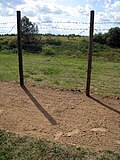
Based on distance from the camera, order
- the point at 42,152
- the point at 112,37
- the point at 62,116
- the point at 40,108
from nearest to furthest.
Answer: the point at 42,152 → the point at 62,116 → the point at 40,108 → the point at 112,37

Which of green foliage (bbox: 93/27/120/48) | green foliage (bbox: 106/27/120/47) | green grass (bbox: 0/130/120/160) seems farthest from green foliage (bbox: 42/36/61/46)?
green grass (bbox: 0/130/120/160)

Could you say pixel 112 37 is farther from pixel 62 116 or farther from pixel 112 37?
pixel 62 116

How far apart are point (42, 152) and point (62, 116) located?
1.55m

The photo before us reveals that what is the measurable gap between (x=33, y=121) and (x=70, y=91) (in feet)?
6.76

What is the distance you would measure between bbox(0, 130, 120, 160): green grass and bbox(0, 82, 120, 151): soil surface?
0.23 metres

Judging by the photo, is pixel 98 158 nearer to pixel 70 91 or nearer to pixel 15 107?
pixel 15 107

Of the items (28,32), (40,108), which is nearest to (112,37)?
(28,32)

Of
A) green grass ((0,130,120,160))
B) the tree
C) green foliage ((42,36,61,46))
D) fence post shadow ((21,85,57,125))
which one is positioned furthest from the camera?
green foliage ((42,36,61,46))

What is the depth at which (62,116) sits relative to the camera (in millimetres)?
5141

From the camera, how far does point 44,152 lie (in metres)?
3.65

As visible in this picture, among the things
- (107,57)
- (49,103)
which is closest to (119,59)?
(107,57)

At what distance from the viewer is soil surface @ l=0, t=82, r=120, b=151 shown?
4258mm

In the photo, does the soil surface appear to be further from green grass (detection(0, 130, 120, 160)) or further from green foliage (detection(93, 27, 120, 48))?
green foliage (detection(93, 27, 120, 48))

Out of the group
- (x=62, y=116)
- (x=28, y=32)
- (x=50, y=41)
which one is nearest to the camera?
(x=62, y=116)
